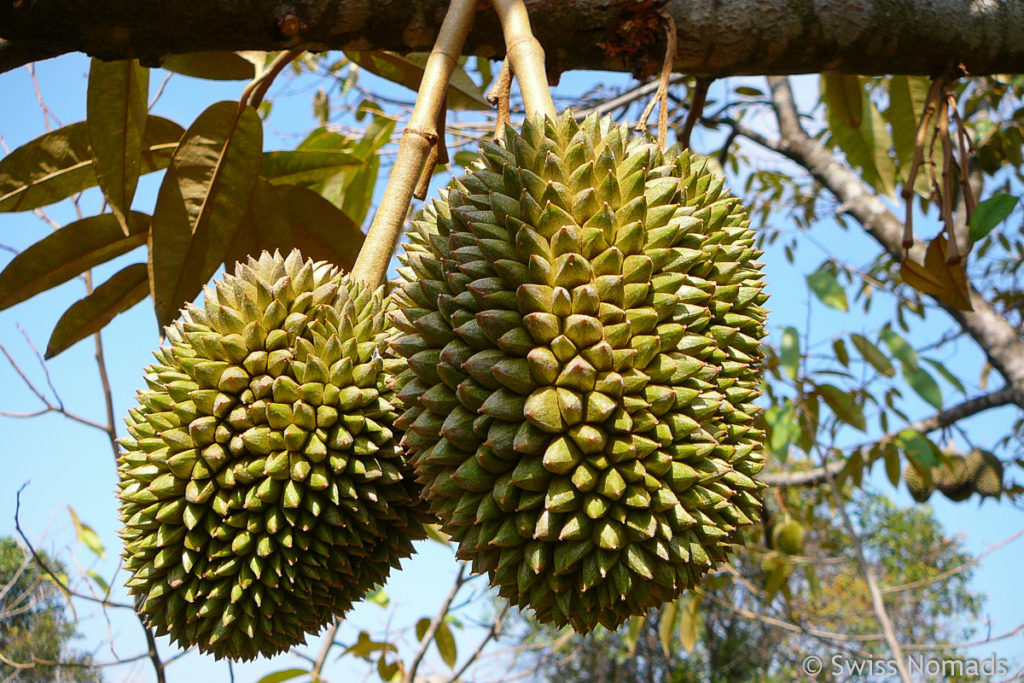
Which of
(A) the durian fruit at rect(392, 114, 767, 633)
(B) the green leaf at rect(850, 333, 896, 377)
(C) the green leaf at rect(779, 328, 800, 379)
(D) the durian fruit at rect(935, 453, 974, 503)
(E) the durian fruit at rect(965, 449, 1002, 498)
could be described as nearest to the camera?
(A) the durian fruit at rect(392, 114, 767, 633)

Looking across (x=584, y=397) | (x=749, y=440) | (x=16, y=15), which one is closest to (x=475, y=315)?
(x=584, y=397)

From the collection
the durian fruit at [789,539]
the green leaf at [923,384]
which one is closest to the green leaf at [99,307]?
the green leaf at [923,384]

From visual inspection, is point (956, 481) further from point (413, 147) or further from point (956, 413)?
point (413, 147)

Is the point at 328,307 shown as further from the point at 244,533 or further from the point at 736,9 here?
the point at 736,9

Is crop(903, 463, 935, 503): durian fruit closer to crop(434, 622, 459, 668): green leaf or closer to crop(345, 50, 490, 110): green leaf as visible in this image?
crop(434, 622, 459, 668): green leaf

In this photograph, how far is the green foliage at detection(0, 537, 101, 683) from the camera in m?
2.43

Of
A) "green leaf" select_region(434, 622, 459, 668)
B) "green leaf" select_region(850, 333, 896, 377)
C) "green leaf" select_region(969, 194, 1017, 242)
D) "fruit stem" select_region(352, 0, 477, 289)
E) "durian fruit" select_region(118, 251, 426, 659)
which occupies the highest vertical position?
"green leaf" select_region(850, 333, 896, 377)

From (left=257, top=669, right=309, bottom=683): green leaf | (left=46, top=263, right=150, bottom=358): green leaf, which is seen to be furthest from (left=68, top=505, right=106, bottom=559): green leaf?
(left=46, top=263, right=150, bottom=358): green leaf

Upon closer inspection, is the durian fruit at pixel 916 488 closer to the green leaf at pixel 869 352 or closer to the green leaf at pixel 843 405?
the green leaf at pixel 869 352

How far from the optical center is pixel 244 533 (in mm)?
881

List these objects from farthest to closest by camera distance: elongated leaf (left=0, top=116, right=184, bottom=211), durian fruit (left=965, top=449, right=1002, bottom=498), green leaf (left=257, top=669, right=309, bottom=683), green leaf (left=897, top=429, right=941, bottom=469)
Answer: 1. durian fruit (left=965, top=449, right=1002, bottom=498)
2. green leaf (left=897, top=429, right=941, bottom=469)
3. green leaf (left=257, top=669, right=309, bottom=683)
4. elongated leaf (left=0, top=116, right=184, bottom=211)

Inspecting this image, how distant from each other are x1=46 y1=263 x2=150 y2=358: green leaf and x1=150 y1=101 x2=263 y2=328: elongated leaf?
6.1 inches

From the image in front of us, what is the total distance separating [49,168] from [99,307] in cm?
28

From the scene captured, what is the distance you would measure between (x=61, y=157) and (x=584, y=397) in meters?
1.22
